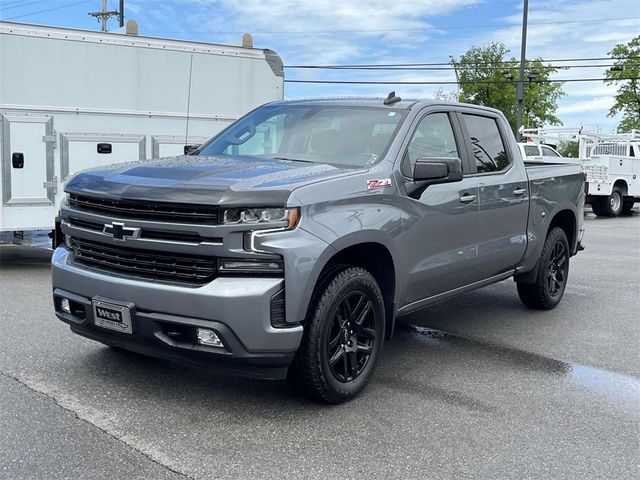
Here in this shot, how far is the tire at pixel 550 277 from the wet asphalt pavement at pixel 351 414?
68 centimetres

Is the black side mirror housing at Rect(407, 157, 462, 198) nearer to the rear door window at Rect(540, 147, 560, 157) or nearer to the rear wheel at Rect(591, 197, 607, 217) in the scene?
the rear wheel at Rect(591, 197, 607, 217)

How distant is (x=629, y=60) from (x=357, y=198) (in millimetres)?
47513

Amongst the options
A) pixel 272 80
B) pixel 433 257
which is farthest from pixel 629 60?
pixel 433 257

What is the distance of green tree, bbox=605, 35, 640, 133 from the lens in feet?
149

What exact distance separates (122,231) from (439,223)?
2.22m

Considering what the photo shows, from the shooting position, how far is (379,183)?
14.6ft

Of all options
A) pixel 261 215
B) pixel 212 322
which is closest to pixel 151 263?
pixel 212 322

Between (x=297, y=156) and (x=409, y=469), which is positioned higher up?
(x=297, y=156)

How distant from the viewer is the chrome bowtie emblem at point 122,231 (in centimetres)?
394

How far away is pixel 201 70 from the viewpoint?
32.4 ft

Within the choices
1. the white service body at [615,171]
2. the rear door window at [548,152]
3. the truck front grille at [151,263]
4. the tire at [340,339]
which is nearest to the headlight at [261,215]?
the truck front grille at [151,263]

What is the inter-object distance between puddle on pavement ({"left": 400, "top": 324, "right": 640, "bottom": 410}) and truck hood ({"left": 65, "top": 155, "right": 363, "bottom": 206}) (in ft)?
6.98

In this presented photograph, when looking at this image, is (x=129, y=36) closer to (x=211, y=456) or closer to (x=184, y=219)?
(x=184, y=219)

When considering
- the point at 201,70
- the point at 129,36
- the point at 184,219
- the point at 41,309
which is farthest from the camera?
the point at 201,70
